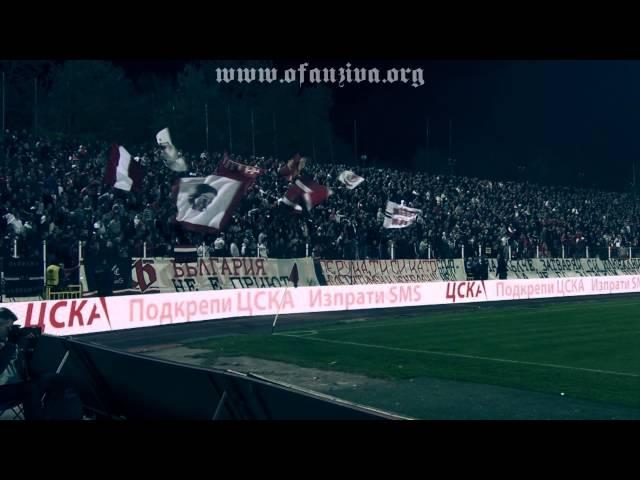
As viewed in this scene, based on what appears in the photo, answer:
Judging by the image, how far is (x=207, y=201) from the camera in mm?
24766

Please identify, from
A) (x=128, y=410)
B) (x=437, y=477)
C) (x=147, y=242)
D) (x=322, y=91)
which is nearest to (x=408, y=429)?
(x=437, y=477)

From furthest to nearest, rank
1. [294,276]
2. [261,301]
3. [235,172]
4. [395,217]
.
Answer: [395,217], [294,276], [261,301], [235,172]

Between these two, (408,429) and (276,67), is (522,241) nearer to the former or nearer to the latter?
(408,429)

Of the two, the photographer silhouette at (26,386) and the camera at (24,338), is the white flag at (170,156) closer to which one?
the camera at (24,338)

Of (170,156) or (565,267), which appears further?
(565,267)

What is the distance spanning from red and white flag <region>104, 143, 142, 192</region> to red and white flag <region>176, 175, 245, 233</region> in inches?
57.5

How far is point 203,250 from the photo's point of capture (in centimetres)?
2941

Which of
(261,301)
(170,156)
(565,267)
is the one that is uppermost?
(170,156)

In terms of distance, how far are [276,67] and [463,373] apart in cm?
7074

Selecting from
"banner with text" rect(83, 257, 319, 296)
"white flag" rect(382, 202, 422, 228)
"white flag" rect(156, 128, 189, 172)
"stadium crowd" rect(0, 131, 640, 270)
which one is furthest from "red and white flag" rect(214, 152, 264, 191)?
"white flag" rect(382, 202, 422, 228)

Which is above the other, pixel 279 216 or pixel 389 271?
pixel 279 216

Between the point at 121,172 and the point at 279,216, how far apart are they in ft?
32.2

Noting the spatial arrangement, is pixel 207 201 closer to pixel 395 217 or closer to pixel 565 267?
pixel 395 217

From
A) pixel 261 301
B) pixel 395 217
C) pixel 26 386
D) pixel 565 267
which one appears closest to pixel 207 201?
pixel 261 301
